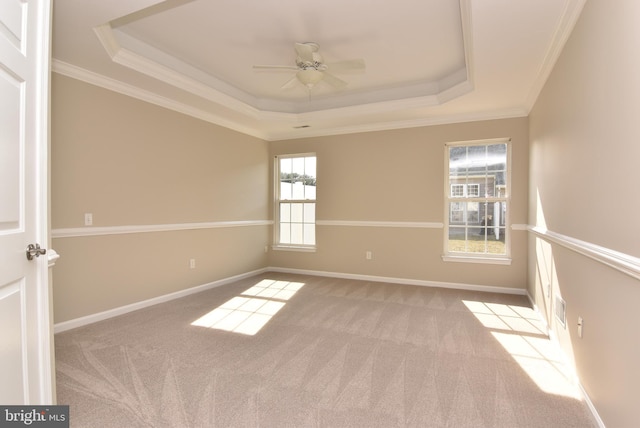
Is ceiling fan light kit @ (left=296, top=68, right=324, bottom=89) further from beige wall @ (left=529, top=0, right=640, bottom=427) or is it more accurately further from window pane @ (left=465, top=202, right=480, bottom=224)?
window pane @ (left=465, top=202, right=480, bottom=224)

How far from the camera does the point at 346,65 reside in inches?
117

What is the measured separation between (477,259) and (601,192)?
10.0 feet

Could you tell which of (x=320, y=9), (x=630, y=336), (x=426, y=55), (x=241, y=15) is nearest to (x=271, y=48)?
(x=241, y=15)

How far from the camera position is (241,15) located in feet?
9.05

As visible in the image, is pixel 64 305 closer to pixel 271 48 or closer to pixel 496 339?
pixel 271 48

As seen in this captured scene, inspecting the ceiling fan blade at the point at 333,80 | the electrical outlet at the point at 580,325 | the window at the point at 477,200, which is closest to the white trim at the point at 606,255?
the electrical outlet at the point at 580,325

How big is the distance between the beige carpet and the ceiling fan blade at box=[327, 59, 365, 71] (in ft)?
8.23

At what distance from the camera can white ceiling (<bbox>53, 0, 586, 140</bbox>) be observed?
94.6 inches

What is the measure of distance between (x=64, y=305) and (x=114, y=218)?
3.09 feet

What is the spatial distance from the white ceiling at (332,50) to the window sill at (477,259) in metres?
1.98

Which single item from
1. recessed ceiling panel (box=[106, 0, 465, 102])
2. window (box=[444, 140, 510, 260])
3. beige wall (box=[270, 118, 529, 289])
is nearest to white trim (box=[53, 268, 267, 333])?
beige wall (box=[270, 118, 529, 289])

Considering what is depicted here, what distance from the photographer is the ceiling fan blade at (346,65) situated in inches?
115

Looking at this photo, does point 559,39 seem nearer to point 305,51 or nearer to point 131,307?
point 305,51

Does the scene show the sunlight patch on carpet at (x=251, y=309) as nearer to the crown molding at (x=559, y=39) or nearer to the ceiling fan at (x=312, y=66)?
the ceiling fan at (x=312, y=66)
